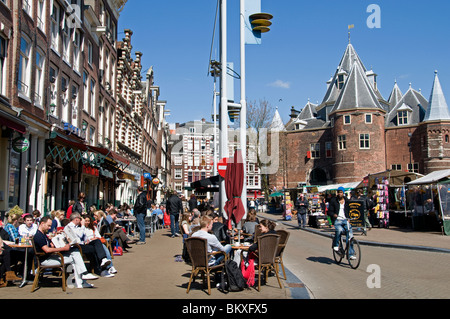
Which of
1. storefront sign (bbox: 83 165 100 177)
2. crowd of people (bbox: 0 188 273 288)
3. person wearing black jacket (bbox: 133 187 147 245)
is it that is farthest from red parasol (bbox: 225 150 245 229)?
storefront sign (bbox: 83 165 100 177)

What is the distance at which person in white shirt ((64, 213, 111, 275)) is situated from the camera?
850cm

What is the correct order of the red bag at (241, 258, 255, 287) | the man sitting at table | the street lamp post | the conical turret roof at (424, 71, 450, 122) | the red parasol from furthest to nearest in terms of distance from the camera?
the conical turret roof at (424, 71, 450, 122) → the street lamp post → the red parasol → the man sitting at table → the red bag at (241, 258, 255, 287)

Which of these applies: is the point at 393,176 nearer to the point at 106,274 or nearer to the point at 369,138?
the point at 106,274

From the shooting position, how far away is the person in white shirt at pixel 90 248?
8500 millimetres

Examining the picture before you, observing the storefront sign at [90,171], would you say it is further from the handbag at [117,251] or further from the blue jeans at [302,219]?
the blue jeans at [302,219]

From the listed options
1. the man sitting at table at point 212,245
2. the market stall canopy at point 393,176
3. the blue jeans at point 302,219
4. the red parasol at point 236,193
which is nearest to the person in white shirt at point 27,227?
the man sitting at table at point 212,245

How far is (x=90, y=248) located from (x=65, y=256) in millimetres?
911

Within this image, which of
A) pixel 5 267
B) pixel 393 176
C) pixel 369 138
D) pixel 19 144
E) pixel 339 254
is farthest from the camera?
pixel 369 138

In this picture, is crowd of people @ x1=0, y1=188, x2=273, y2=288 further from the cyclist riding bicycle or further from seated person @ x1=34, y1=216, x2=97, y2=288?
the cyclist riding bicycle

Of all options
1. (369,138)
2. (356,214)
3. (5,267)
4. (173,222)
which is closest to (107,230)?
(5,267)

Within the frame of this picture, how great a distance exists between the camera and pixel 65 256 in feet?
25.2

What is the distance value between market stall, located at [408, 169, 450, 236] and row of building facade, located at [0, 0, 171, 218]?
14.7 metres

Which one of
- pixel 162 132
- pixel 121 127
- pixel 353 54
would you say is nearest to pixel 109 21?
pixel 121 127
